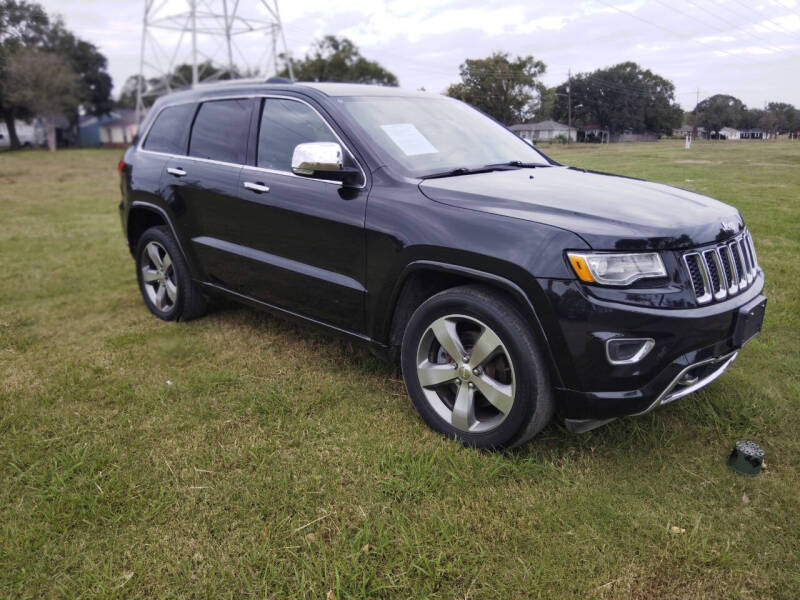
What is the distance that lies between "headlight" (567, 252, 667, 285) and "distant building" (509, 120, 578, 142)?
9.44 feet

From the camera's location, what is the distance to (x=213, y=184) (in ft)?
13.1

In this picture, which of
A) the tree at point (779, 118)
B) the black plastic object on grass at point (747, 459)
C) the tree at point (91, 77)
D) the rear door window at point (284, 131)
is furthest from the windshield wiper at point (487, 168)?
the tree at point (91, 77)

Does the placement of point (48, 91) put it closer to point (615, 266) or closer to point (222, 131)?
point (222, 131)

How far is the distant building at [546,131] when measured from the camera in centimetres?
536

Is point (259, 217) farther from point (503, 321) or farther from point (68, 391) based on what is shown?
point (503, 321)

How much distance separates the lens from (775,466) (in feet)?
9.30

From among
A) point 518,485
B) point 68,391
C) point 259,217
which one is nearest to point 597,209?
point 518,485

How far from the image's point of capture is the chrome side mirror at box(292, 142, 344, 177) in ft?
→ 9.98

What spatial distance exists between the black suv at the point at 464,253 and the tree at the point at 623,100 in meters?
4.59

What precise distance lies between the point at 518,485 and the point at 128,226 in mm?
3890

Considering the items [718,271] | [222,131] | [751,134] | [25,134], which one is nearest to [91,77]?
[25,134]

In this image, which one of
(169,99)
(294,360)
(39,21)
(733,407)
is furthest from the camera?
(39,21)

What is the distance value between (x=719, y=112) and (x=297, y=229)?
6563 mm

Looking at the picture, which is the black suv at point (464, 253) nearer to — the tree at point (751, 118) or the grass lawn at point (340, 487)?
the grass lawn at point (340, 487)
